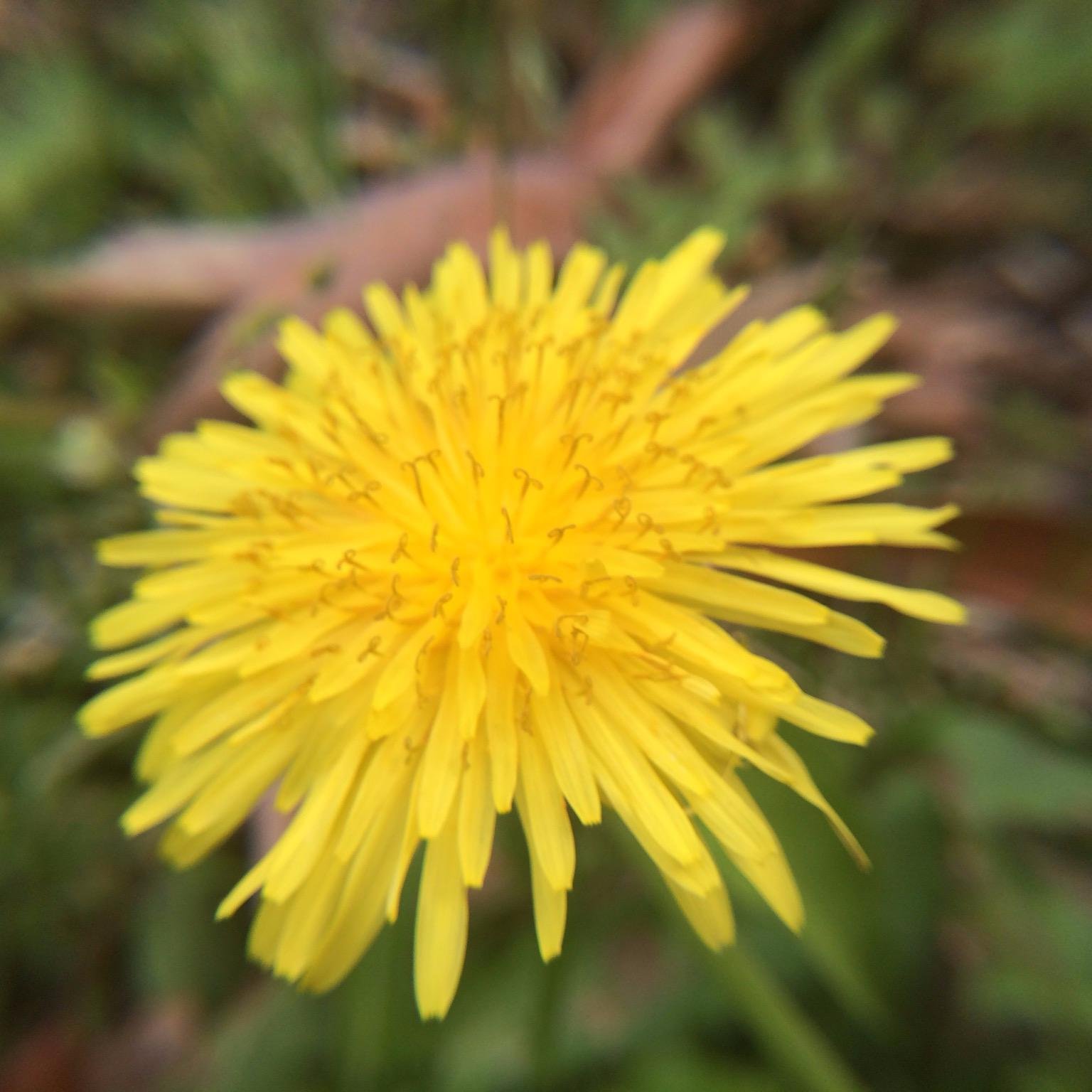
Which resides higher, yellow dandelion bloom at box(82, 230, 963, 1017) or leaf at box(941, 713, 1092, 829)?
yellow dandelion bloom at box(82, 230, 963, 1017)

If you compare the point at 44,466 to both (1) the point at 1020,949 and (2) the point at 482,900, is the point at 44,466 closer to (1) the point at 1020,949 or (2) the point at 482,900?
(2) the point at 482,900

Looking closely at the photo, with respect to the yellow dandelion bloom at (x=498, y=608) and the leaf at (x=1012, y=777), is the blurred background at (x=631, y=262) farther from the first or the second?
the yellow dandelion bloom at (x=498, y=608)

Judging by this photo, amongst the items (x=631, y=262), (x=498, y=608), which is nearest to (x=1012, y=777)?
(x=498, y=608)

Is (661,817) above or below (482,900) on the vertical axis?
above

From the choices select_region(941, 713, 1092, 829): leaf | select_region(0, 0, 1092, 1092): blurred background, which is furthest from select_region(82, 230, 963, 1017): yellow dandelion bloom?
select_region(941, 713, 1092, 829): leaf

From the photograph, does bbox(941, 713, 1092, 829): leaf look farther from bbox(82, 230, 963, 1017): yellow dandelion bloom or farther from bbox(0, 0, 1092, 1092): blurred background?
bbox(82, 230, 963, 1017): yellow dandelion bloom

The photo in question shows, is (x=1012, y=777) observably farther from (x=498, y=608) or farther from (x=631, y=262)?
(x=631, y=262)

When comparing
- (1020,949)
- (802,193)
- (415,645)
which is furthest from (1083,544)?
(415,645)
